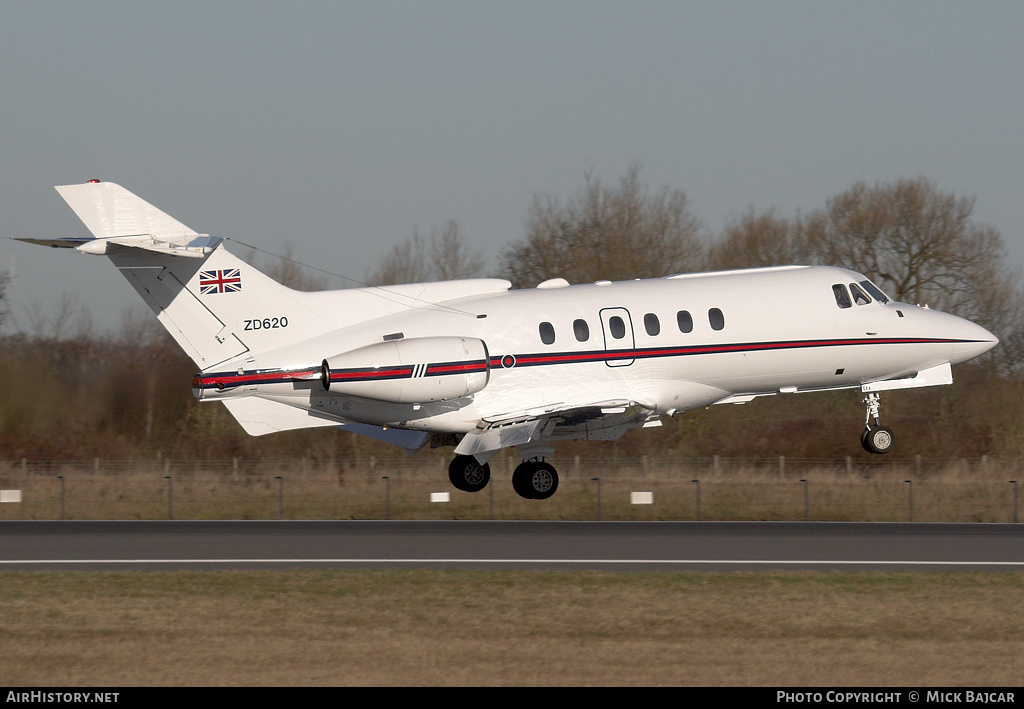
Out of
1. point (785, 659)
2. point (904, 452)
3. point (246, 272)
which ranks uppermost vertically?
point (246, 272)

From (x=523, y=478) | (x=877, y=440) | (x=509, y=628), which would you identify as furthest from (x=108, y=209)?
(x=877, y=440)

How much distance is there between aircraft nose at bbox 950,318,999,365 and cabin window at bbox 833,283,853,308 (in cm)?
276

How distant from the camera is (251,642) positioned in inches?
584

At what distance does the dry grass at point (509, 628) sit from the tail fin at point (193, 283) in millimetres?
6049

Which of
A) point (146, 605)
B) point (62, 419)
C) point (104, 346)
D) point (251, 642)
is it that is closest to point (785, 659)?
point (251, 642)

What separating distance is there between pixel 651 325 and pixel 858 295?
4981 millimetres

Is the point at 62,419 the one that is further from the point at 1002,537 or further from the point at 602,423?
the point at 1002,537

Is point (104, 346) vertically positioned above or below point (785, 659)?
above

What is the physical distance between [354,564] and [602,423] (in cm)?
685

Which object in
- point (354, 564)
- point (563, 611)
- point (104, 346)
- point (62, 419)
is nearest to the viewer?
point (563, 611)

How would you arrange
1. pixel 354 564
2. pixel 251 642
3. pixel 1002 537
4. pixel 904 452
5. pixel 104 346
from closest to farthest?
1. pixel 251 642
2. pixel 354 564
3. pixel 1002 537
4. pixel 104 346
5. pixel 904 452

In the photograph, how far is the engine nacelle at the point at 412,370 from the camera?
24.3 m

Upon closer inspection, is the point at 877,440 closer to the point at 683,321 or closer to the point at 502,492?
the point at 683,321

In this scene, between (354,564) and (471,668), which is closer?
(471,668)
